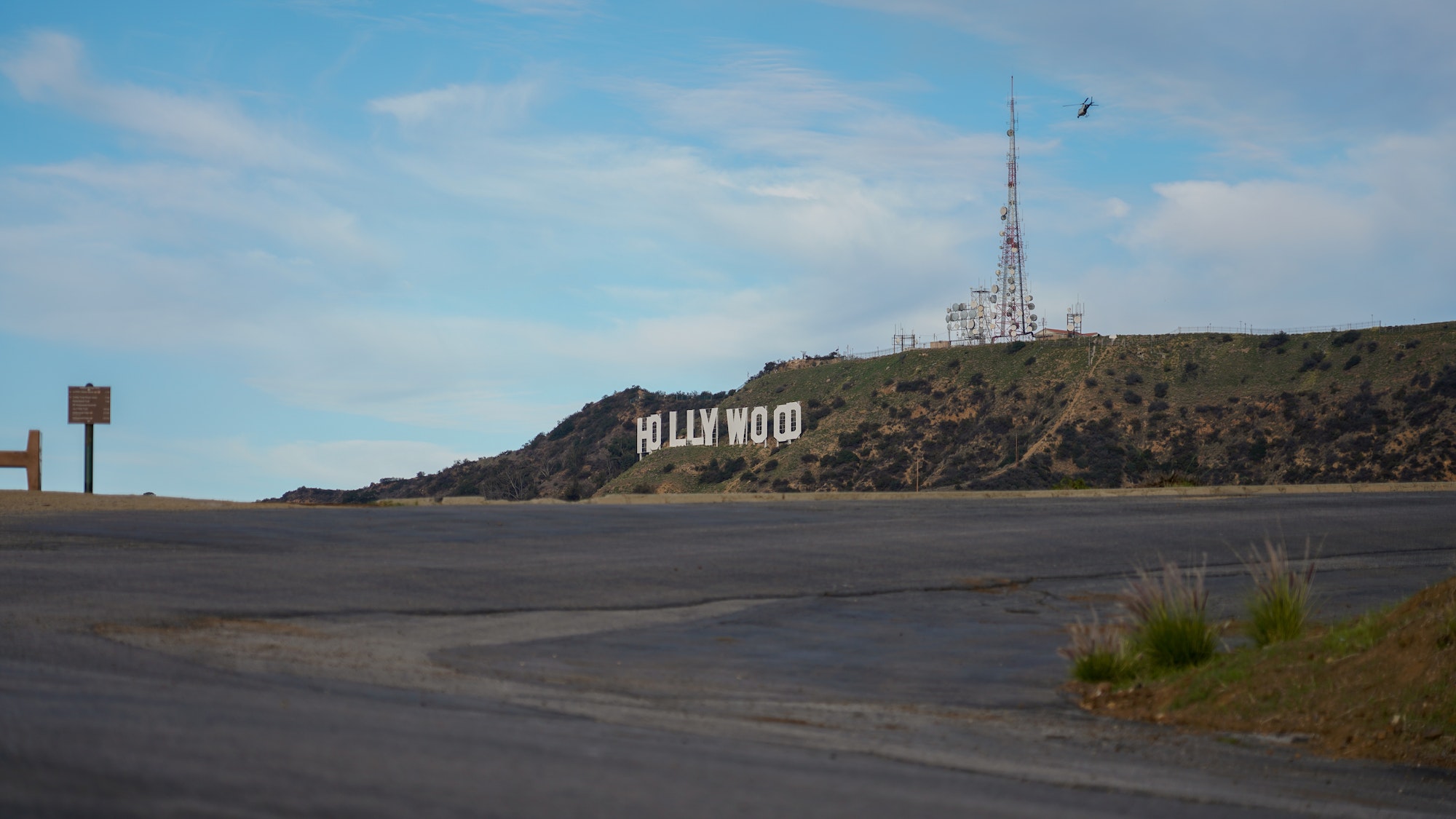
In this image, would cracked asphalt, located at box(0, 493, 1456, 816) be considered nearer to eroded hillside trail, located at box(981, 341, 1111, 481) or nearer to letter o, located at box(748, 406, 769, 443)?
eroded hillside trail, located at box(981, 341, 1111, 481)

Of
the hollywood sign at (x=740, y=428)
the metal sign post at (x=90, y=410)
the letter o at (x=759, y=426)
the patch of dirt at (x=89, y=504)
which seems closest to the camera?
the patch of dirt at (x=89, y=504)

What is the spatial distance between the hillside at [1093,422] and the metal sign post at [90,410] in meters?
30.3

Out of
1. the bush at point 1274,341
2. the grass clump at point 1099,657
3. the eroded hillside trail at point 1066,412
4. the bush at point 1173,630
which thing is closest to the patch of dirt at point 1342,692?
the grass clump at point 1099,657

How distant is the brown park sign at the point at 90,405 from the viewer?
1237 inches

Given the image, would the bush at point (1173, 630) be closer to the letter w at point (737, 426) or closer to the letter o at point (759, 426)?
the letter o at point (759, 426)

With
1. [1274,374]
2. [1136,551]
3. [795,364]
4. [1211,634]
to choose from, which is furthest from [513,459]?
[1211,634]

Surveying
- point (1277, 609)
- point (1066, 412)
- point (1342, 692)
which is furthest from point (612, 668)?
point (1066, 412)

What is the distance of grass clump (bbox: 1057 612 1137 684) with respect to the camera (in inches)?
459

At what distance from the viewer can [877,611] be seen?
52.3 ft

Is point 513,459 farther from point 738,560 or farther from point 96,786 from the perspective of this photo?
point 96,786

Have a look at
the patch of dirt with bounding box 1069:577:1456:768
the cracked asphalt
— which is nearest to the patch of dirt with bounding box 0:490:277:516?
the cracked asphalt

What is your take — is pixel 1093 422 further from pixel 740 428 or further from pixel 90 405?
pixel 90 405

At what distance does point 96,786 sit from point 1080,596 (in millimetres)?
14689

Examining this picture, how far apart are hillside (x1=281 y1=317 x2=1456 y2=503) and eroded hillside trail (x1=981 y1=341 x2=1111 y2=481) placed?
0.18 m
